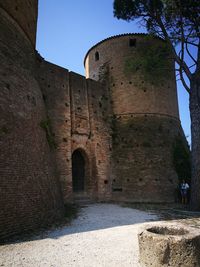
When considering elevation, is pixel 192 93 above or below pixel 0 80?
above

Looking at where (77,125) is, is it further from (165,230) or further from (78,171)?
(165,230)

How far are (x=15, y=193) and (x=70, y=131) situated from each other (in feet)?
23.0

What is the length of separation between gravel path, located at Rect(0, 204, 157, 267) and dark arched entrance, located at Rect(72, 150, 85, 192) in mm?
6533

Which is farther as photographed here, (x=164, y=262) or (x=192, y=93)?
(x=192, y=93)

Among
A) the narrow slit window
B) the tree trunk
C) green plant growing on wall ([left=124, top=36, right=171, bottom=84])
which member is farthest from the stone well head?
the narrow slit window

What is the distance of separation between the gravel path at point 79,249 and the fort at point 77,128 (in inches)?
31.3

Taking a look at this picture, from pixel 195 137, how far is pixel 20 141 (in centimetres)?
853

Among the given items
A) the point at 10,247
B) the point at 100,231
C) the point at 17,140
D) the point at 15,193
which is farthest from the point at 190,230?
the point at 17,140

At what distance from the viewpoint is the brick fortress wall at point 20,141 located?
597cm

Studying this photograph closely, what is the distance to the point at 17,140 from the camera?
22.3ft

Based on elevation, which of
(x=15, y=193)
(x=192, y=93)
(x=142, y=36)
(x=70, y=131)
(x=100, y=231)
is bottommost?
(x=100, y=231)

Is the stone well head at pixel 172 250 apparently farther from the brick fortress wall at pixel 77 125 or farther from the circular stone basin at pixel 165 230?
the brick fortress wall at pixel 77 125

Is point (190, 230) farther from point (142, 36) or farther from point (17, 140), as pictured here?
point (142, 36)

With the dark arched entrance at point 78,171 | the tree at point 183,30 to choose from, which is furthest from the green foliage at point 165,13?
the dark arched entrance at point 78,171
